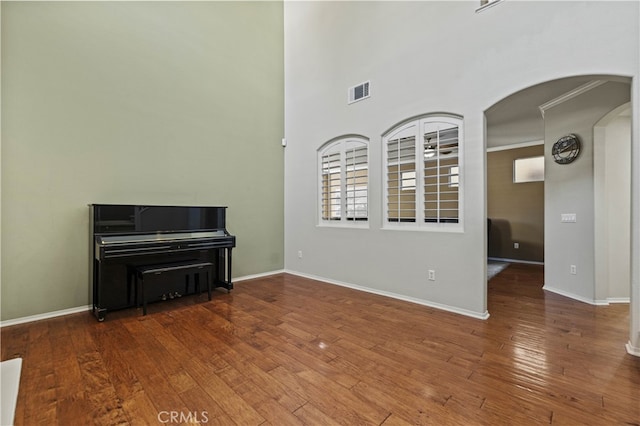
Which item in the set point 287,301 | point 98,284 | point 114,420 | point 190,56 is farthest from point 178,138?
point 114,420

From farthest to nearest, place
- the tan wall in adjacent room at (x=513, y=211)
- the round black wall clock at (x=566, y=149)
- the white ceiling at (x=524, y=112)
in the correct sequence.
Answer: the tan wall in adjacent room at (x=513, y=211) → the round black wall clock at (x=566, y=149) → the white ceiling at (x=524, y=112)

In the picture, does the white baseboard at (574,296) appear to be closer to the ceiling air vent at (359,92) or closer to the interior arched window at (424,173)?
the interior arched window at (424,173)

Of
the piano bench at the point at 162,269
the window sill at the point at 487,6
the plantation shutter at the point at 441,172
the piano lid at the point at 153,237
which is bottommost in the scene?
the piano bench at the point at 162,269

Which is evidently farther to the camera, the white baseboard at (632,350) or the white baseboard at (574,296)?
the white baseboard at (574,296)

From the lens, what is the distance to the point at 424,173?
3.38 meters

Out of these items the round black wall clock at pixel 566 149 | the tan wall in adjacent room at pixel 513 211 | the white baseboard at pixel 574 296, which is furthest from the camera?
→ the tan wall in adjacent room at pixel 513 211

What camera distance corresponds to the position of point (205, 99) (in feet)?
13.6

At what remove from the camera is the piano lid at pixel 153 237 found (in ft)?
9.71

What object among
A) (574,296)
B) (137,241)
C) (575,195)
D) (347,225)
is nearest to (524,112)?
(575,195)

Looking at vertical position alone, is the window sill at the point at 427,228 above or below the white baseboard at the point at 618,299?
above

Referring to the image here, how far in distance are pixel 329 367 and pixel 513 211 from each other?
6294 millimetres

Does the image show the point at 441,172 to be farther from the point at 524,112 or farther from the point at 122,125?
the point at 122,125

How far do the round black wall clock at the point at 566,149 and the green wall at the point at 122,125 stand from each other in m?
4.29

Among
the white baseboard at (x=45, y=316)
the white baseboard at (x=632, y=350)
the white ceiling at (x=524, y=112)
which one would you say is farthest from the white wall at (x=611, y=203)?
the white baseboard at (x=45, y=316)
